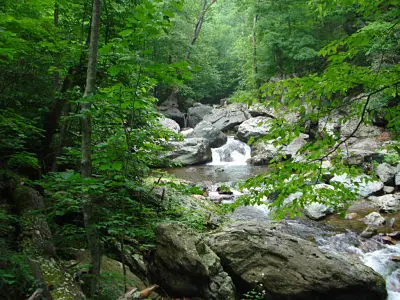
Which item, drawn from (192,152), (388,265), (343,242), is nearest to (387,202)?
(343,242)

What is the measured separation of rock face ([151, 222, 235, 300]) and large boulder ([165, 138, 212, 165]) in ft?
38.4

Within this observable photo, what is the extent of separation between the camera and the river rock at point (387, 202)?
920 cm

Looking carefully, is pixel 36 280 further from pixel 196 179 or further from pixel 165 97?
pixel 165 97

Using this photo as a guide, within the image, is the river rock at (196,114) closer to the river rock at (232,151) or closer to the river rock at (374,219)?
the river rock at (232,151)

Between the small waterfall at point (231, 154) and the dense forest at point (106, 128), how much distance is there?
1212cm

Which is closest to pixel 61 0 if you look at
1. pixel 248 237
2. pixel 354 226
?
pixel 248 237

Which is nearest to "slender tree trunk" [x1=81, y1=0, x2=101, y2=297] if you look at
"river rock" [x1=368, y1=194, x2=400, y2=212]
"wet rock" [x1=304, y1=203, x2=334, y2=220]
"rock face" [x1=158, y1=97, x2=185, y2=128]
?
"wet rock" [x1=304, y1=203, x2=334, y2=220]

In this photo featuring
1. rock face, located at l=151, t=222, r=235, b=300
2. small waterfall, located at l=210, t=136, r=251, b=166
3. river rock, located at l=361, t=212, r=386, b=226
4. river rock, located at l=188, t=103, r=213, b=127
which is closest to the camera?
rock face, located at l=151, t=222, r=235, b=300

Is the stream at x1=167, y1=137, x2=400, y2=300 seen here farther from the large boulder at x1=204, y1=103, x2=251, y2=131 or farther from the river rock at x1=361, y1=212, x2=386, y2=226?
the large boulder at x1=204, y1=103, x2=251, y2=131

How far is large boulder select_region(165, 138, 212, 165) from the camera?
16797 millimetres

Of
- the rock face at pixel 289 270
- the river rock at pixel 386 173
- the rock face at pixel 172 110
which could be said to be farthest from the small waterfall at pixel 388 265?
the rock face at pixel 172 110

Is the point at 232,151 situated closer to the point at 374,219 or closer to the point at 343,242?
the point at 374,219

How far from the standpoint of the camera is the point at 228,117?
977 inches

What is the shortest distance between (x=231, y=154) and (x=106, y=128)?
15994 millimetres
